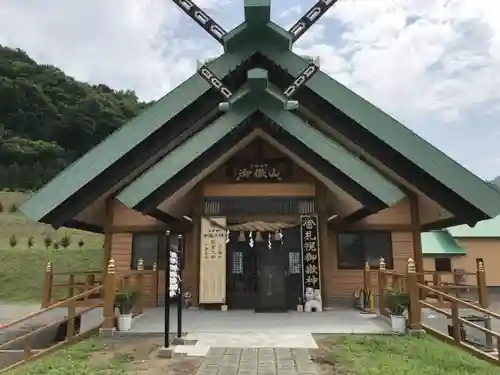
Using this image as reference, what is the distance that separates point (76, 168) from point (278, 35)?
4.84 metres

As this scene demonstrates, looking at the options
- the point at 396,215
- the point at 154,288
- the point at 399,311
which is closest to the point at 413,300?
the point at 399,311

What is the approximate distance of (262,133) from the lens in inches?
381

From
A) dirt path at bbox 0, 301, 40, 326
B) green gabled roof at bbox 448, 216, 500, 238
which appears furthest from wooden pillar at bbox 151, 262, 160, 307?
green gabled roof at bbox 448, 216, 500, 238

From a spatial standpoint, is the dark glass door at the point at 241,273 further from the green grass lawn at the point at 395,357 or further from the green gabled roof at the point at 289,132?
the green grass lawn at the point at 395,357

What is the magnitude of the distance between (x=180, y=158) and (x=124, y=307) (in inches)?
108

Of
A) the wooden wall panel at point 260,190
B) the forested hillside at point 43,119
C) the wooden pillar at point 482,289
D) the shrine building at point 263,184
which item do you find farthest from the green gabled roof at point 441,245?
the forested hillside at point 43,119

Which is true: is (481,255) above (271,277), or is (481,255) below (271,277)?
above

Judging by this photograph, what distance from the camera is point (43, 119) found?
135 ft

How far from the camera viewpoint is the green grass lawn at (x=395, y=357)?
4812mm

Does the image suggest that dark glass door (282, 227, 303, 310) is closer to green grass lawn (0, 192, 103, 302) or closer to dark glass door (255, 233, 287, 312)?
dark glass door (255, 233, 287, 312)

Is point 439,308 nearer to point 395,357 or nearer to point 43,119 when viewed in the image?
point 395,357

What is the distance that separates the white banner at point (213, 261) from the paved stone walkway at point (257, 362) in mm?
3832

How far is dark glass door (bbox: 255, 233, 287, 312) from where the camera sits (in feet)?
31.3

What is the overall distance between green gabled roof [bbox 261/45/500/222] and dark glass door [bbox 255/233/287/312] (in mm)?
3269
